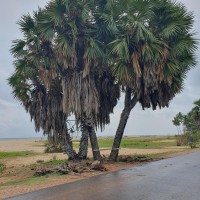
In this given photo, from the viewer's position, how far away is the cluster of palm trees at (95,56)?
16891 millimetres

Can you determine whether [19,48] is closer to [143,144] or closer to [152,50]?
[152,50]

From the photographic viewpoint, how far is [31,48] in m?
18.2

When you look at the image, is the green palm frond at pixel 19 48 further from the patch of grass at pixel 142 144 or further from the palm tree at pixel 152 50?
the patch of grass at pixel 142 144

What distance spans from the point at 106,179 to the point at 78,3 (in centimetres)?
954

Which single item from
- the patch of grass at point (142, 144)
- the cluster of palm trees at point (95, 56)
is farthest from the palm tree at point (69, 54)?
the patch of grass at point (142, 144)

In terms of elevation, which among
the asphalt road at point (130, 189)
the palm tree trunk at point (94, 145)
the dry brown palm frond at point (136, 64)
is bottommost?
the asphalt road at point (130, 189)

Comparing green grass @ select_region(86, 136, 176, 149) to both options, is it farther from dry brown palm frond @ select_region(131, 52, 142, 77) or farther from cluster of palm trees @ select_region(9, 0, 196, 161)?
dry brown palm frond @ select_region(131, 52, 142, 77)

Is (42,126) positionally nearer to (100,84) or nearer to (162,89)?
(100,84)

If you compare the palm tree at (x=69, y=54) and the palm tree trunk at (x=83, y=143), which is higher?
the palm tree at (x=69, y=54)

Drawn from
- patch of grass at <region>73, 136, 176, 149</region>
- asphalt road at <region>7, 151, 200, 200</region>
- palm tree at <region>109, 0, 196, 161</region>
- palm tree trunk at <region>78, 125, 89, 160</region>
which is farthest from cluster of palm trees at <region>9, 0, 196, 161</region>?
patch of grass at <region>73, 136, 176, 149</region>

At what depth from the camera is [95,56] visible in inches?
672

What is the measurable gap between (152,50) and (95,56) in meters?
2.77

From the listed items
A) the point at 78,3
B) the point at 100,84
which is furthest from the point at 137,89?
the point at 78,3

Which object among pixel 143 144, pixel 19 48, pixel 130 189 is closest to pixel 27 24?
pixel 19 48
